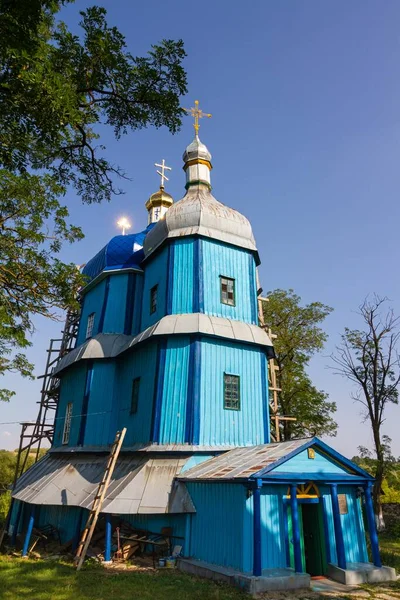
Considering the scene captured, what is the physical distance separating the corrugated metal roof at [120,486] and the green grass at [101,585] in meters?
1.58

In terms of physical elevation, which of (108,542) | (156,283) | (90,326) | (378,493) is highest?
(156,283)

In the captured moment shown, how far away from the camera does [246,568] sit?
9.51m

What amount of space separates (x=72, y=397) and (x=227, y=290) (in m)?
8.11

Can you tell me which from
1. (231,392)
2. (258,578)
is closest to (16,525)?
(231,392)

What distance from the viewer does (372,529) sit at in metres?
11.0

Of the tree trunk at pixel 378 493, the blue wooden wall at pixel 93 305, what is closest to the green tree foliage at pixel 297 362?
the tree trunk at pixel 378 493

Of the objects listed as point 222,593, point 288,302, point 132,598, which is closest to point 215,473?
point 222,593

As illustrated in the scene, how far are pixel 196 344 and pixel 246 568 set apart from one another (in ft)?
21.3

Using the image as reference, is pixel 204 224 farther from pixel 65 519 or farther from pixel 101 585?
pixel 65 519

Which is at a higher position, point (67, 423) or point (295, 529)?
point (67, 423)

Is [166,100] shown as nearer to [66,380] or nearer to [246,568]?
[246,568]

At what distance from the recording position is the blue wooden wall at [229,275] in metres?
15.4

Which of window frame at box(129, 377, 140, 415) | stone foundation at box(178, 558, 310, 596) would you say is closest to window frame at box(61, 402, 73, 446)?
window frame at box(129, 377, 140, 415)

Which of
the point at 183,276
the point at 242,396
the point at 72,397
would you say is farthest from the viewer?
the point at 72,397
